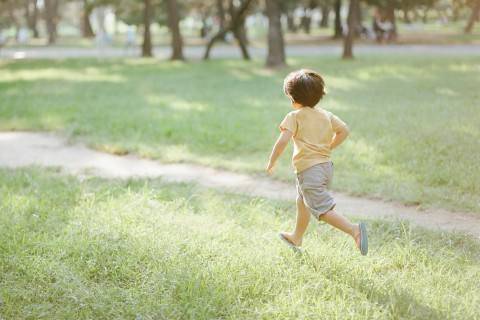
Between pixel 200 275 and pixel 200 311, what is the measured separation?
18.0 inches

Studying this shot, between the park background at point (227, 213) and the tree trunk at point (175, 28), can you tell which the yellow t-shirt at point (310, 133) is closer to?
the park background at point (227, 213)

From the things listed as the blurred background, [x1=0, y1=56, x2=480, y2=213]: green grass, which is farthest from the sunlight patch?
the blurred background

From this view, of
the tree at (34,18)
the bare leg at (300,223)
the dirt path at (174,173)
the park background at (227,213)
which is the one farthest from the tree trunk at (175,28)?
the tree at (34,18)

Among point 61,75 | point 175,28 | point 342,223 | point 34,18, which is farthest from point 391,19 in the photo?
point 34,18

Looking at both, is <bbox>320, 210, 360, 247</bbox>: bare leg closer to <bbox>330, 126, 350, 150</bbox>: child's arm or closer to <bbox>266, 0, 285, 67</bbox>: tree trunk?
<bbox>330, 126, 350, 150</bbox>: child's arm

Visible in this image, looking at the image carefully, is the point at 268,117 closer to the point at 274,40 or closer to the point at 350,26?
the point at 274,40

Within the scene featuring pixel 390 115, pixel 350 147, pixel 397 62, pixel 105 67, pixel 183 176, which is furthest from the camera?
pixel 105 67

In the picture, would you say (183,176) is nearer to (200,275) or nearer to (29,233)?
(29,233)

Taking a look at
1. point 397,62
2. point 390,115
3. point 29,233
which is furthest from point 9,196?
point 397,62

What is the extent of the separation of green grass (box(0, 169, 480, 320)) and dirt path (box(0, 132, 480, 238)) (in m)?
0.63

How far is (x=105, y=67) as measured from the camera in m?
22.2

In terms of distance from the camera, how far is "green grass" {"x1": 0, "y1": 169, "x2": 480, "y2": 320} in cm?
387

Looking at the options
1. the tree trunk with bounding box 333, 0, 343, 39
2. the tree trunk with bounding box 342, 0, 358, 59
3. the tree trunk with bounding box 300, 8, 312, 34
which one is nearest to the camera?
the tree trunk with bounding box 342, 0, 358, 59

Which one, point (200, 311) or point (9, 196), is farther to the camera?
point (9, 196)
